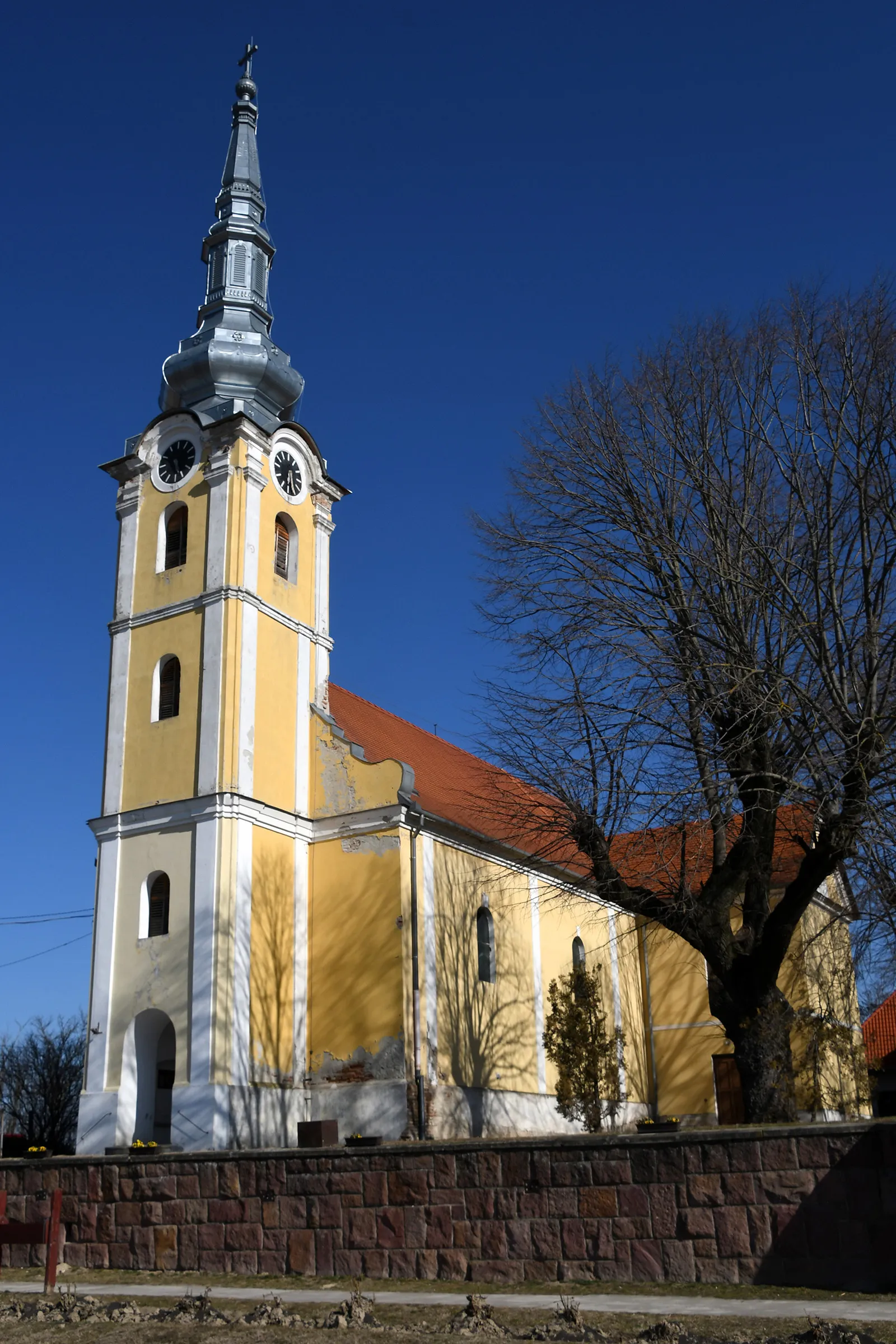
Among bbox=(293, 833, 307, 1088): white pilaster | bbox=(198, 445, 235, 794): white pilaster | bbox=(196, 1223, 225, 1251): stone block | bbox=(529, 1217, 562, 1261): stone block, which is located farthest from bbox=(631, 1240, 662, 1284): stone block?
bbox=(198, 445, 235, 794): white pilaster

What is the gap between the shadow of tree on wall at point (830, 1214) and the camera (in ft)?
36.5

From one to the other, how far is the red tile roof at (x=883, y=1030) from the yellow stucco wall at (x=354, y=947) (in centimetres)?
2024

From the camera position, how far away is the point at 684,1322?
9695mm

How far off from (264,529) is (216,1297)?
53.2 feet

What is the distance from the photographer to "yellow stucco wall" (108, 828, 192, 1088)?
22.2 metres

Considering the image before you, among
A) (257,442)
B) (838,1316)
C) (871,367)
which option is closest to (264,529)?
(257,442)

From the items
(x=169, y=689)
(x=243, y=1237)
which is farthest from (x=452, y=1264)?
(x=169, y=689)

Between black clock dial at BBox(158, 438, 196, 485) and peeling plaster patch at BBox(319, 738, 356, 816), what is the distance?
631 centimetres

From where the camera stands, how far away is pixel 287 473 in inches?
1064

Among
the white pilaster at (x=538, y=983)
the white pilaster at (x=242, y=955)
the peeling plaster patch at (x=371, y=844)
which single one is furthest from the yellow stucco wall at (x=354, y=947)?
the white pilaster at (x=538, y=983)

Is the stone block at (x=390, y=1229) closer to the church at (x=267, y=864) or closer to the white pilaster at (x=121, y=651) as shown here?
the church at (x=267, y=864)

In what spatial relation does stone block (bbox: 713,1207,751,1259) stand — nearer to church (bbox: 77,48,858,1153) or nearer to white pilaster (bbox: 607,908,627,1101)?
church (bbox: 77,48,858,1153)

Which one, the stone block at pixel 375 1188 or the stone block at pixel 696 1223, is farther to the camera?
the stone block at pixel 375 1188

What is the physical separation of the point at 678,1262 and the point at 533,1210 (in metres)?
1.52
